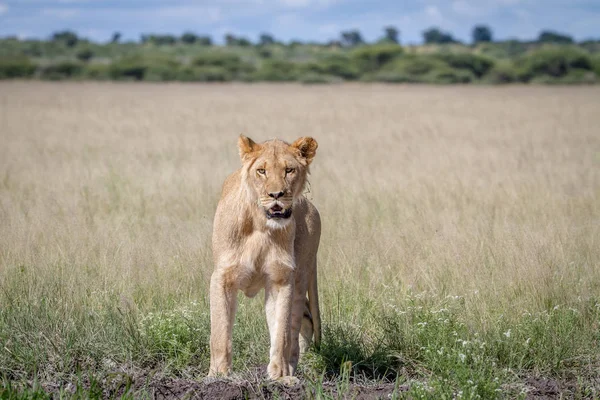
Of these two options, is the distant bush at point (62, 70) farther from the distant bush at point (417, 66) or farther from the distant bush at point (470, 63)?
the distant bush at point (470, 63)

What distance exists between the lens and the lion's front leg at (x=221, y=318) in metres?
5.14

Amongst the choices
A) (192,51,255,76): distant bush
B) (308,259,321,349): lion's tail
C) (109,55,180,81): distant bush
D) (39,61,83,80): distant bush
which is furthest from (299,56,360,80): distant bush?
(308,259,321,349): lion's tail

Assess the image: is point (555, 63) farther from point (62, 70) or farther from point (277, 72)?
point (62, 70)

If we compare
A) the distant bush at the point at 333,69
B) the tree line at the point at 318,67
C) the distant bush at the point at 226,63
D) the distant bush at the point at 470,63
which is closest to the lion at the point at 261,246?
the tree line at the point at 318,67

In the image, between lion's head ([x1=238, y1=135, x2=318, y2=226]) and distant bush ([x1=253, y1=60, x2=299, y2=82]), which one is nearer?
lion's head ([x1=238, y1=135, x2=318, y2=226])

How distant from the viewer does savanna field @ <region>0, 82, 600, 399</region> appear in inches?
216

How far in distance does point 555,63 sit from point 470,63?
21.2 ft

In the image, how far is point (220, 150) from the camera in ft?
55.2

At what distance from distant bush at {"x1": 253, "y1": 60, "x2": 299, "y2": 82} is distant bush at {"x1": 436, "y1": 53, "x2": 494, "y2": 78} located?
40.0 ft

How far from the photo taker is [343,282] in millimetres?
7125

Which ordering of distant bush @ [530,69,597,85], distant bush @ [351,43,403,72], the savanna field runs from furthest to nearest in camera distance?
distant bush @ [351,43,403,72], distant bush @ [530,69,597,85], the savanna field

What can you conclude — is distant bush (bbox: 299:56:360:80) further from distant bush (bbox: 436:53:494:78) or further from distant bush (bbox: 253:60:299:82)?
distant bush (bbox: 436:53:494:78)

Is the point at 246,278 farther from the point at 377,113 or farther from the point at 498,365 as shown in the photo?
the point at 377,113

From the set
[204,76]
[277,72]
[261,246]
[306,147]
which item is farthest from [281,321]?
[277,72]
